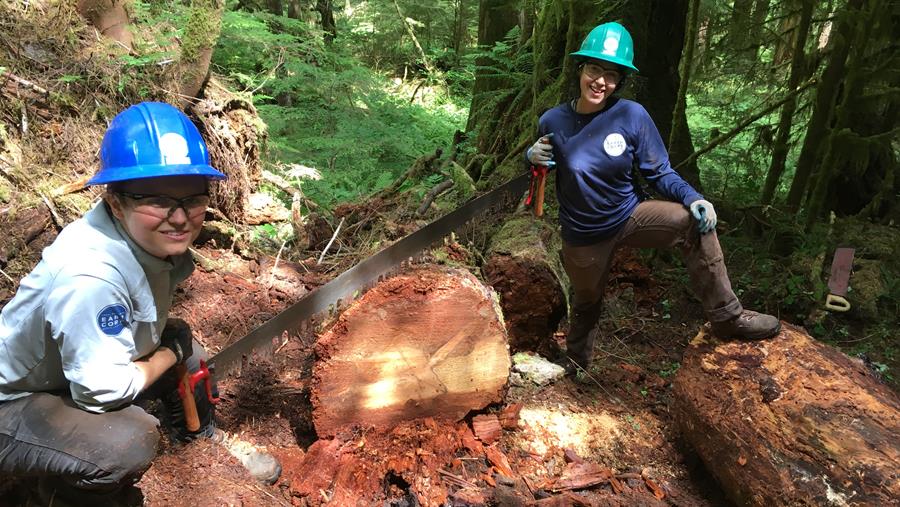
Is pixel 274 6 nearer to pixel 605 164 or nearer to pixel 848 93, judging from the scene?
pixel 605 164

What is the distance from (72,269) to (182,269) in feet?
1.78

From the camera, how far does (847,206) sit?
5.77 meters

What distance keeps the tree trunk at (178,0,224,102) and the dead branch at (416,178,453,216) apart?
2.83 m

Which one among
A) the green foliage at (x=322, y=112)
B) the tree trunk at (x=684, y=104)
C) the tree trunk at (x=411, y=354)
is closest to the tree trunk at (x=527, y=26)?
the tree trunk at (x=684, y=104)

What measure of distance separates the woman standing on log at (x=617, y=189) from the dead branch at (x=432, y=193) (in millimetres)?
1954

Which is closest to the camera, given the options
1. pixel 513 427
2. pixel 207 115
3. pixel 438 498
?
pixel 438 498

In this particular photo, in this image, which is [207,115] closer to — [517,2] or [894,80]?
[517,2]

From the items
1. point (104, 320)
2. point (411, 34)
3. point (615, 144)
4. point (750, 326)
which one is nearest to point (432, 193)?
point (615, 144)

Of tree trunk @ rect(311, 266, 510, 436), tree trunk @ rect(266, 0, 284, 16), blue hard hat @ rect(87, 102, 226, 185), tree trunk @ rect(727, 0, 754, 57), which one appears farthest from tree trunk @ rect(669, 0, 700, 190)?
tree trunk @ rect(266, 0, 284, 16)

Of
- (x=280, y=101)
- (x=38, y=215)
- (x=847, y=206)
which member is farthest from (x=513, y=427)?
(x=280, y=101)

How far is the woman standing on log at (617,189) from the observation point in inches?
114

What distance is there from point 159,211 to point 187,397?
109cm

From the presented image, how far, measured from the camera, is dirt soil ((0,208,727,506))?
2582 millimetres

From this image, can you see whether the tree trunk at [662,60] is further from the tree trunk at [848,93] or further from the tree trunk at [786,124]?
the tree trunk at [848,93]
